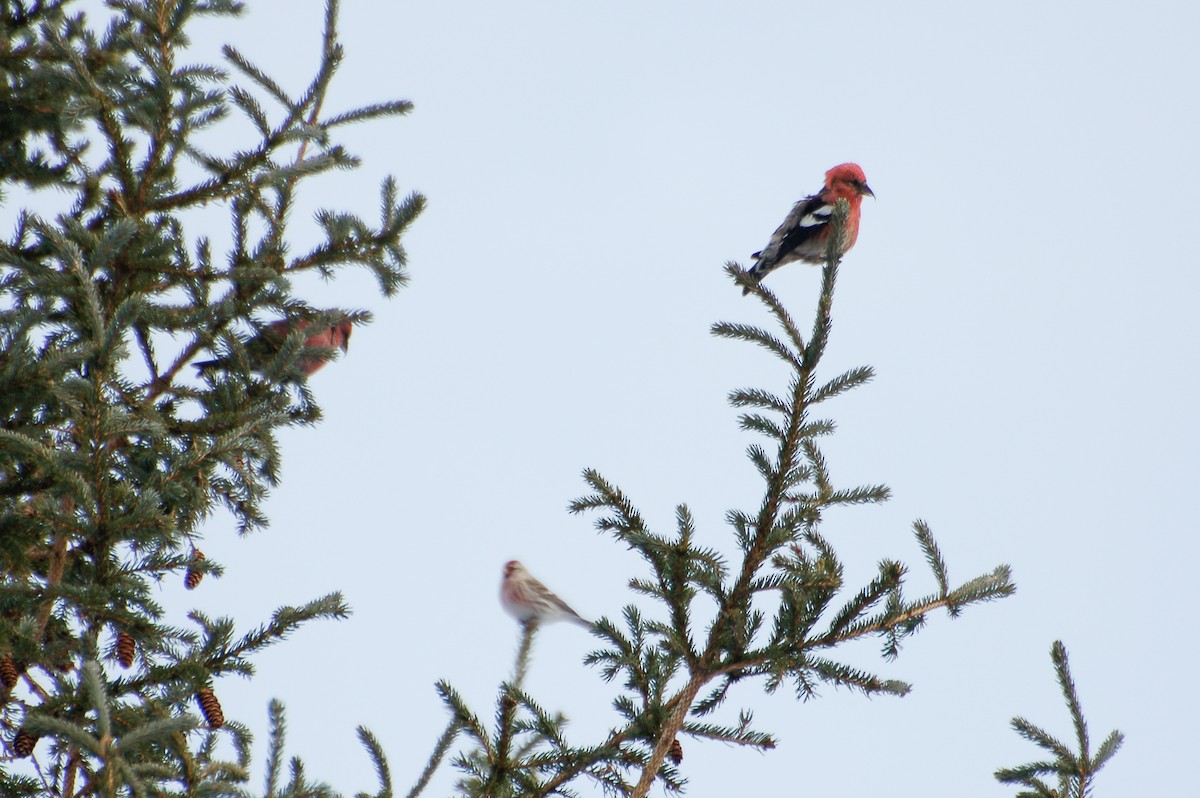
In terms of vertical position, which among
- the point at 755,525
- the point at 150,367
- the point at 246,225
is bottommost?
the point at 755,525

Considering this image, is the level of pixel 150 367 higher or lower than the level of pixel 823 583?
higher

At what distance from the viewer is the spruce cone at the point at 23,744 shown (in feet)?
10.2

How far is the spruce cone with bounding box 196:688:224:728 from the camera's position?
3.22 meters

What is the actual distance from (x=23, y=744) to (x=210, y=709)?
0.53 metres

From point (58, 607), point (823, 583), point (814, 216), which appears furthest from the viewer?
point (814, 216)

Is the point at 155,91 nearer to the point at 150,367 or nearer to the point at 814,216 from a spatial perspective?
the point at 150,367

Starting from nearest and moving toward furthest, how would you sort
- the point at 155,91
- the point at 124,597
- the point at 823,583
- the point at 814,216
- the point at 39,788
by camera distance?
the point at 823,583
the point at 124,597
the point at 39,788
the point at 155,91
the point at 814,216

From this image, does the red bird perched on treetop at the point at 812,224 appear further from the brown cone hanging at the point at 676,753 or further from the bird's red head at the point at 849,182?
the brown cone hanging at the point at 676,753

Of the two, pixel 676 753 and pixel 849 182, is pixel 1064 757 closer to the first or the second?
pixel 676 753

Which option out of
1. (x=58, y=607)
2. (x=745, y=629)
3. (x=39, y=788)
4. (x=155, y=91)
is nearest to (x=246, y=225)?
(x=155, y=91)

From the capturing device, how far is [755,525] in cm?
265

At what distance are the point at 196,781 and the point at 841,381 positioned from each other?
2.04m

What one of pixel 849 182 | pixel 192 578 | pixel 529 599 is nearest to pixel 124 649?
pixel 192 578

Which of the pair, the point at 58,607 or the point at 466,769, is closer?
the point at 466,769
